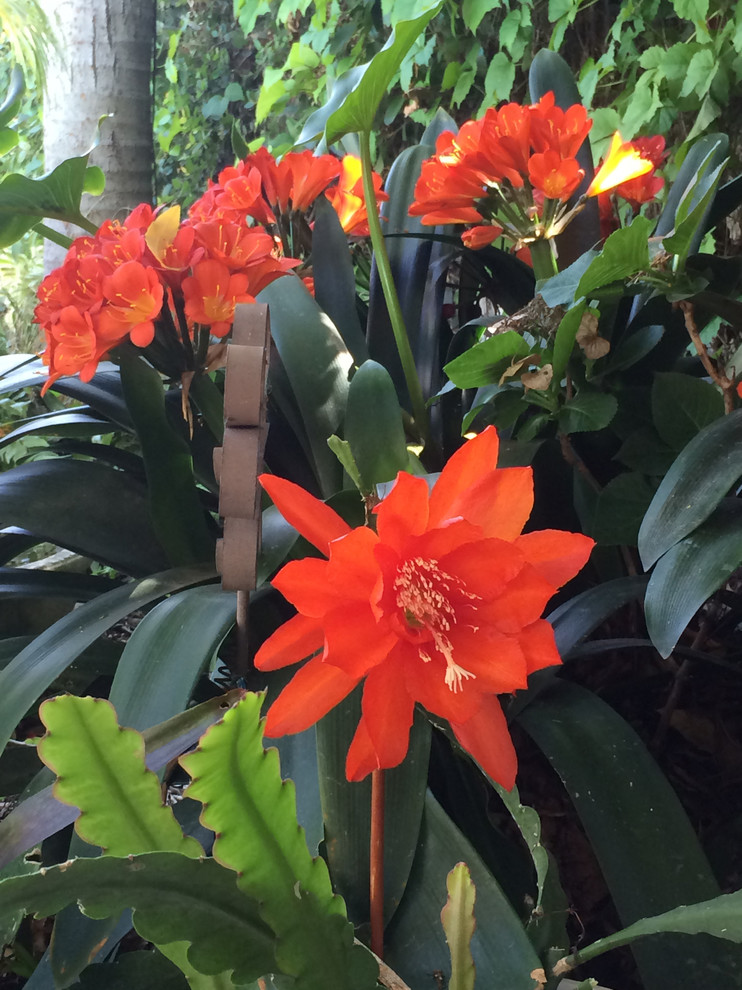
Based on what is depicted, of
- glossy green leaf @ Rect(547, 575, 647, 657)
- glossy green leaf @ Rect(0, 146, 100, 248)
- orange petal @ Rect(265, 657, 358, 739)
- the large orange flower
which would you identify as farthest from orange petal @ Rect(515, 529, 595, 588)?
glossy green leaf @ Rect(0, 146, 100, 248)

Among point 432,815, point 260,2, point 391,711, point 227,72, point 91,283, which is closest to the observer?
point 391,711

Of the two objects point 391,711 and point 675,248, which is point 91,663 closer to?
point 391,711

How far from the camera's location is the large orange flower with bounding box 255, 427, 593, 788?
29 centimetres

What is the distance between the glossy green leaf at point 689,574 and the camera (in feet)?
1.34

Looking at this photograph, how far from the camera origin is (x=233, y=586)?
14.9 inches

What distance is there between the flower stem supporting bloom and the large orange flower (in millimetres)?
17

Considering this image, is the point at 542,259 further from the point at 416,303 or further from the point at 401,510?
the point at 401,510

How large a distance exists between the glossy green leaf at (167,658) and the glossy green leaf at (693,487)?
0.95ft

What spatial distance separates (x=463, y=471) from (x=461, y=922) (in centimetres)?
21

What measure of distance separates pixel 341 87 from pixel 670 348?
490 millimetres

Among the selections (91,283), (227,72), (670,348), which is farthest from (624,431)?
(227,72)

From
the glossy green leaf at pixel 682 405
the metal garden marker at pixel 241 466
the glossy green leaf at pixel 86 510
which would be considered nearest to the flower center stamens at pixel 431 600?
the metal garden marker at pixel 241 466

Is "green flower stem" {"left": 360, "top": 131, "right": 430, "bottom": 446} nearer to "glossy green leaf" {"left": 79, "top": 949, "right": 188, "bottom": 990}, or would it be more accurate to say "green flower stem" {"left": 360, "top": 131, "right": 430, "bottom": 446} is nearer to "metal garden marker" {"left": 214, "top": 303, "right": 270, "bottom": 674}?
"metal garden marker" {"left": 214, "top": 303, "right": 270, "bottom": 674}

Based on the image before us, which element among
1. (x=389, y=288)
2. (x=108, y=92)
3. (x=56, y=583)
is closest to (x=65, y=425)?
(x=56, y=583)
